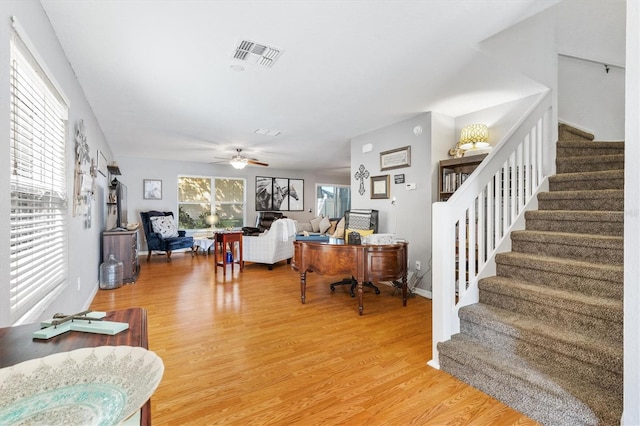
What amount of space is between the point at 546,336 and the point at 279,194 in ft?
25.3

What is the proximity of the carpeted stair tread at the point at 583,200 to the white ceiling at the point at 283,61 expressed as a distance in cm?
124

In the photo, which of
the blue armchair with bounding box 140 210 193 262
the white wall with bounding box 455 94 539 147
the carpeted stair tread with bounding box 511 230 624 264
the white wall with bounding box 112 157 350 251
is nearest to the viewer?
the carpeted stair tread with bounding box 511 230 624 264

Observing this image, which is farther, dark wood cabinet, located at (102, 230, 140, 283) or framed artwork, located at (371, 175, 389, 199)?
framed artwork, located at (371, 175, 389, 199)

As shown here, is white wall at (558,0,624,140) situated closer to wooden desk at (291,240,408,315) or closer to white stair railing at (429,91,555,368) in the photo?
white stair railing at (429,91,555,368)

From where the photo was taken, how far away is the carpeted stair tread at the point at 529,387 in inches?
57.7

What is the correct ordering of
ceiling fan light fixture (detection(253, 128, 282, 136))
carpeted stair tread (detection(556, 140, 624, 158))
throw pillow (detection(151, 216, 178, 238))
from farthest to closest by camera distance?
throw pillow (detection(151, 216, 178, 238)) → ceiling fan light fixture (detection(253, 128, 282, 136)) → carpeted stair tread (detection(556, 140, 624, 158))

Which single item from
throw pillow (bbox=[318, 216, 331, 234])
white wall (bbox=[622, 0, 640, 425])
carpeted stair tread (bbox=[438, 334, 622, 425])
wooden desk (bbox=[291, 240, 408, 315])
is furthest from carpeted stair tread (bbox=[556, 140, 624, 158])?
throw pillow (bbox=[318, 216, 331, 234])

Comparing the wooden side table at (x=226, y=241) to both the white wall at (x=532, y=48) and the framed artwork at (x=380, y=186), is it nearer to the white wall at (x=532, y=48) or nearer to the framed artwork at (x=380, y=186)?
the framed artwork at (x=380, y=186)

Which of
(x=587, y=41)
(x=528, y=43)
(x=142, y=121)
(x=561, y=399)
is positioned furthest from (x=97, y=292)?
(x=587, y=41)

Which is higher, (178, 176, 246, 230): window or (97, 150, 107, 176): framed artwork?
(97, 150, 107, 176): framed artwork

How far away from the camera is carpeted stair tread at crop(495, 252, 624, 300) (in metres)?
1.86

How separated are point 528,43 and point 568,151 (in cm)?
114

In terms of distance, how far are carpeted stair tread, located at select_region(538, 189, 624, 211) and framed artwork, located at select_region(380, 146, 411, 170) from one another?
183 cm

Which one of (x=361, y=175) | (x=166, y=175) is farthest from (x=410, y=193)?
(x=166, y=175)
